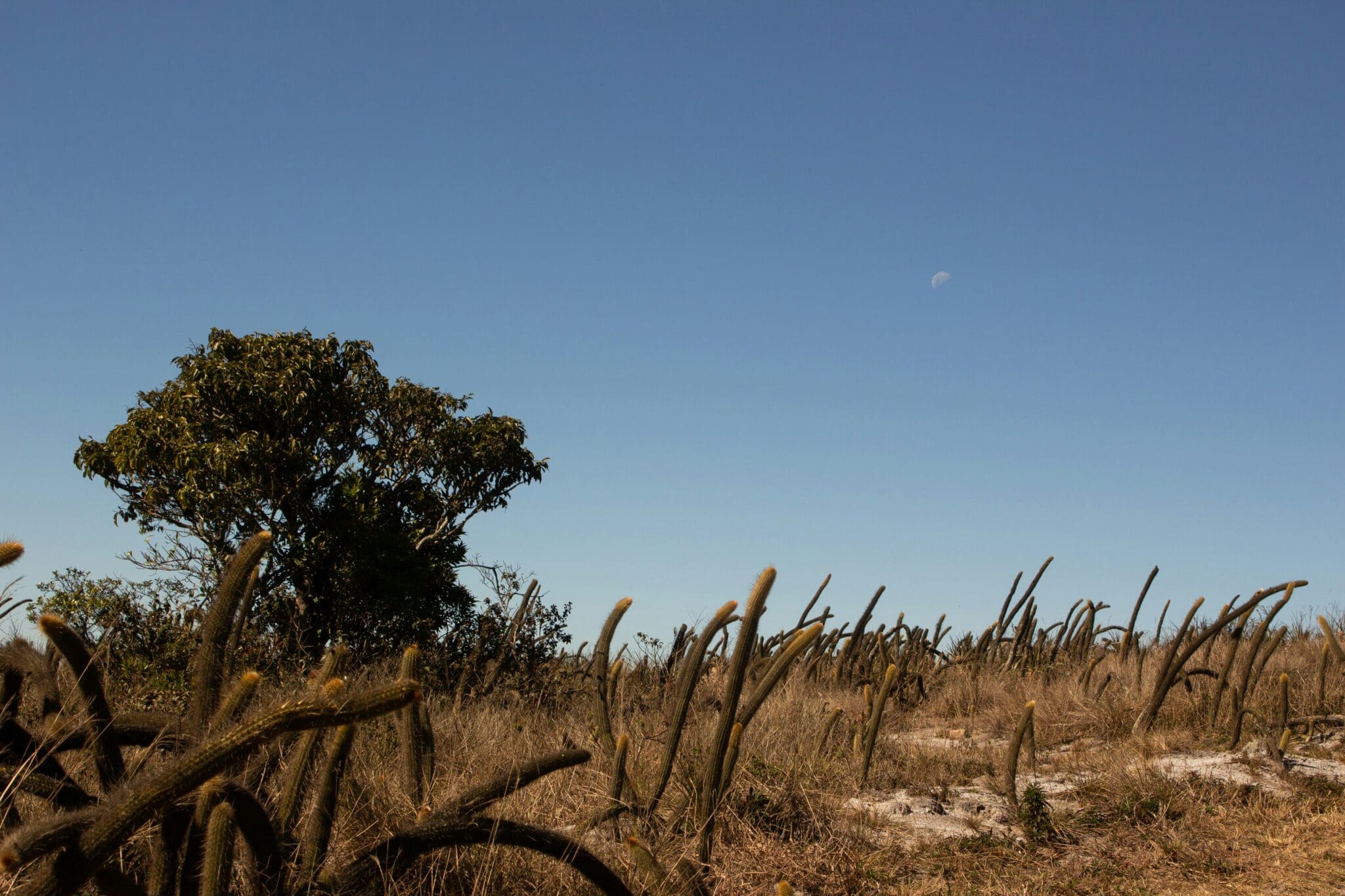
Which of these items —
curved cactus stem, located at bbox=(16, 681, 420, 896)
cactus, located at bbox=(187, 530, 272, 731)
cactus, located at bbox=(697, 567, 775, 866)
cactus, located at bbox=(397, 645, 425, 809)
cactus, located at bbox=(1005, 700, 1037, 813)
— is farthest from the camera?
cactus, located at bbox=(1005, 700, 1037, 813)

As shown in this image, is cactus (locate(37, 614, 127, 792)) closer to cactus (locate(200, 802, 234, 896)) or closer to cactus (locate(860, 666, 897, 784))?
cactus (locate(200, 802, 234, 896))

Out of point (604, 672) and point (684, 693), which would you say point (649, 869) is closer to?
point (684, 693)

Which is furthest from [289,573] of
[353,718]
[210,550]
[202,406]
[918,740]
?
[353,718]

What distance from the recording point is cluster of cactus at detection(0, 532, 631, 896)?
2295 mm

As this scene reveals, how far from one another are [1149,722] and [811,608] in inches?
164

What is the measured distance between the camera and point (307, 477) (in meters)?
13.3

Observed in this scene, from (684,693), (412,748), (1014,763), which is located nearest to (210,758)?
(412,748)

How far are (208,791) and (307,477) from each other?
11213mm

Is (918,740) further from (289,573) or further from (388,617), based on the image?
(289,573)

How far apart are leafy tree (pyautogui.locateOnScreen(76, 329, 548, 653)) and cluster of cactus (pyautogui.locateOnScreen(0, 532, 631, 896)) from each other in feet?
29.3

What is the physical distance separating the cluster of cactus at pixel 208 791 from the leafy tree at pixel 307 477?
8.92 metres

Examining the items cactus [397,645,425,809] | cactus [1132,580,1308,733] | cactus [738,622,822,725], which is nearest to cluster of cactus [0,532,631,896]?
cactus [397,645,425,809]

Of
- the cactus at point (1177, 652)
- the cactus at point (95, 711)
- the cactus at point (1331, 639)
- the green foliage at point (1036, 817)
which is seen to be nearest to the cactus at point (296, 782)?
the cactus at point (95, 711)

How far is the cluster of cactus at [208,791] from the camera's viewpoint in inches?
90.4
